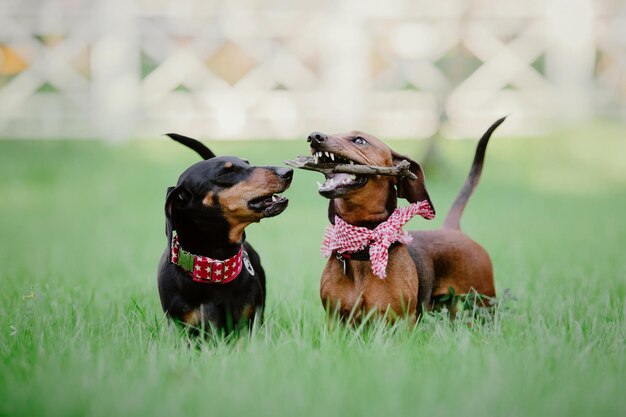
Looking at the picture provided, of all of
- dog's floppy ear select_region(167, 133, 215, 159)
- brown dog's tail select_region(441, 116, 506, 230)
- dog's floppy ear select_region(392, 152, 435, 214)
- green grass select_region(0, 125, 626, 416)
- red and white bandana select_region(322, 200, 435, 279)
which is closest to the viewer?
green grass select_region(0, 125, 626, 416)

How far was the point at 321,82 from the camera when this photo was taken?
1470cm

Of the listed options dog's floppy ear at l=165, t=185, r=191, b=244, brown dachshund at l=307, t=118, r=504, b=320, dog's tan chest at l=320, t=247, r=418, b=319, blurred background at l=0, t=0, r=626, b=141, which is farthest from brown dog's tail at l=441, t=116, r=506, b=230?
blurred background at l=0, t=0, r=626, b=141

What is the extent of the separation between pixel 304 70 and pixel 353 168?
36.7ft

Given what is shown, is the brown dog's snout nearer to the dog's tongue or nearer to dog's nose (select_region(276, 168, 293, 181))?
dog's nose (select_region(276, 168, 293, 181))

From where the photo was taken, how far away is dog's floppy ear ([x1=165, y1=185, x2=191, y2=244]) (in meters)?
3.90

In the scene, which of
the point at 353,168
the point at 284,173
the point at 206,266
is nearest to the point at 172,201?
the point at 206,266

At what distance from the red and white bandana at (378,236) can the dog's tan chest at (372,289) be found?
0.25 feet

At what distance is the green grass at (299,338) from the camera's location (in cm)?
307

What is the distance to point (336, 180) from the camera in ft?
12.8

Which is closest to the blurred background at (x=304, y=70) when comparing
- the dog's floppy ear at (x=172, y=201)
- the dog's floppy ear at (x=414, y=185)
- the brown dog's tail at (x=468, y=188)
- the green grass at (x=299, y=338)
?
the green grass at (x=299, y=338)

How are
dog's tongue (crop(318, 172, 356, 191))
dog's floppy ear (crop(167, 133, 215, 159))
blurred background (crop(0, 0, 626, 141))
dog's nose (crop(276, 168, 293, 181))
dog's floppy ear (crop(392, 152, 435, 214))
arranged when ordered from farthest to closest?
blurred background (crop(0, 0, 626, 141)) < dog's floppy ear (crop(167, 133, 215, 159)) < dog's floppy ear (crop(392, 152, 435, 214)) < dog's nose (crop(276, 168, 293, 181)) < dog's tongue (crop(318, 172, 356, 191))

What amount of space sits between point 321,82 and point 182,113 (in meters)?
2.71

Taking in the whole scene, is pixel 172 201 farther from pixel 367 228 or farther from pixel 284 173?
pixel 367 228

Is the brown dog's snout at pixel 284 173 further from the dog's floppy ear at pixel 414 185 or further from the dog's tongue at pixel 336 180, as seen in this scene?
the dog's floppy ear at pixel 414 185
